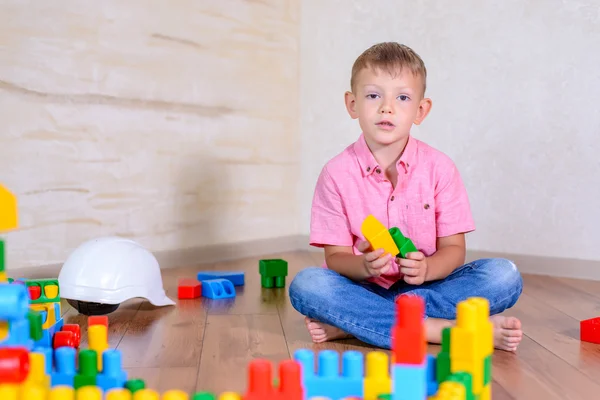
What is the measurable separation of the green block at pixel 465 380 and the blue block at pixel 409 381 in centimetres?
6

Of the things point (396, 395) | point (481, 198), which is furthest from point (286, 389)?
point (481, 198)

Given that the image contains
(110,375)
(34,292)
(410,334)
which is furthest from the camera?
(34,292)

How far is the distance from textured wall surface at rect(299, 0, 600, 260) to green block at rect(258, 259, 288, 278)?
23.2 inches

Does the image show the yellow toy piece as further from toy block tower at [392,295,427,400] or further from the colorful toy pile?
toy block tower at [392,295,427,400]

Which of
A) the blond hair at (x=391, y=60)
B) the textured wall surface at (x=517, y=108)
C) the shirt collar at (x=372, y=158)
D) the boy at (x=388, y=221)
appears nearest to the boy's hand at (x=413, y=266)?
the boy at (x=388, y=221)

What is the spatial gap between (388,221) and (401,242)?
0.19 meters

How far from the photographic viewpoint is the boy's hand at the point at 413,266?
3.63 feet

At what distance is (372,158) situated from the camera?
1.29 m

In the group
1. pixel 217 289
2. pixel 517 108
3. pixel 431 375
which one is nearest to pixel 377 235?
pixel 431 375

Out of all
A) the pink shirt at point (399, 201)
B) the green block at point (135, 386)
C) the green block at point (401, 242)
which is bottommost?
the green block at point (135, 386)

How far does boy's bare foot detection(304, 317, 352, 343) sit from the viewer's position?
1167 millimetres

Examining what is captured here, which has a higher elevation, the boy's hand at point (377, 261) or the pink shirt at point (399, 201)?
the pink shirt at point (399, 201)

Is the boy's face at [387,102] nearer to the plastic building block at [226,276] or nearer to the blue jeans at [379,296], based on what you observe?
the blue jeans at [379,296]

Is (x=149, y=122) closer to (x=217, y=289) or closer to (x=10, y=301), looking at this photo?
(x=217, y=289)
